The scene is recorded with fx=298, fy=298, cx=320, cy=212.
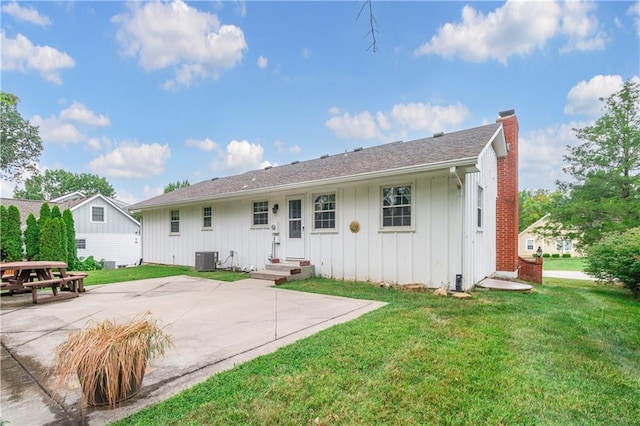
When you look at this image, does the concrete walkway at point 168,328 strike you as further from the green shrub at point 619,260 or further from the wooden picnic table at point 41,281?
the green shrub at point 619,260

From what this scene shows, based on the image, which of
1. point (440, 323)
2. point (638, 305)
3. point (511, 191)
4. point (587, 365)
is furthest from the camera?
point (511, 191)

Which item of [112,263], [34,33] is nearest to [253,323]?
[34,33]

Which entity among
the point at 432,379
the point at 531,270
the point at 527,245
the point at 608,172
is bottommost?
the point at 527,245

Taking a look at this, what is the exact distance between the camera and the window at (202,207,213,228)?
12.2 meters

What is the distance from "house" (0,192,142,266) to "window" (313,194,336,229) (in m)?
17.9

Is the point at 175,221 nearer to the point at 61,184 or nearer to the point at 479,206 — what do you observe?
the point at 479,206

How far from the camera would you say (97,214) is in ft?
70.4

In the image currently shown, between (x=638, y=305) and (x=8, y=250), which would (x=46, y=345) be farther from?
(x=8, y=250)

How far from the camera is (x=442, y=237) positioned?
22.7 feet

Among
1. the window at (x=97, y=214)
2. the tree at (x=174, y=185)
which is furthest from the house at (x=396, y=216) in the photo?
the tree at (x=174, y=185)

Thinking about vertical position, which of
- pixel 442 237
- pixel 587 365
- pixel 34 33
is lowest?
pixel 587 365

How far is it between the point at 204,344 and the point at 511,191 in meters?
10.1

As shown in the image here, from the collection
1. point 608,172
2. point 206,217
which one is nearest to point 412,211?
point 206,217

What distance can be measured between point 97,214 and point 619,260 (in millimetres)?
27405
